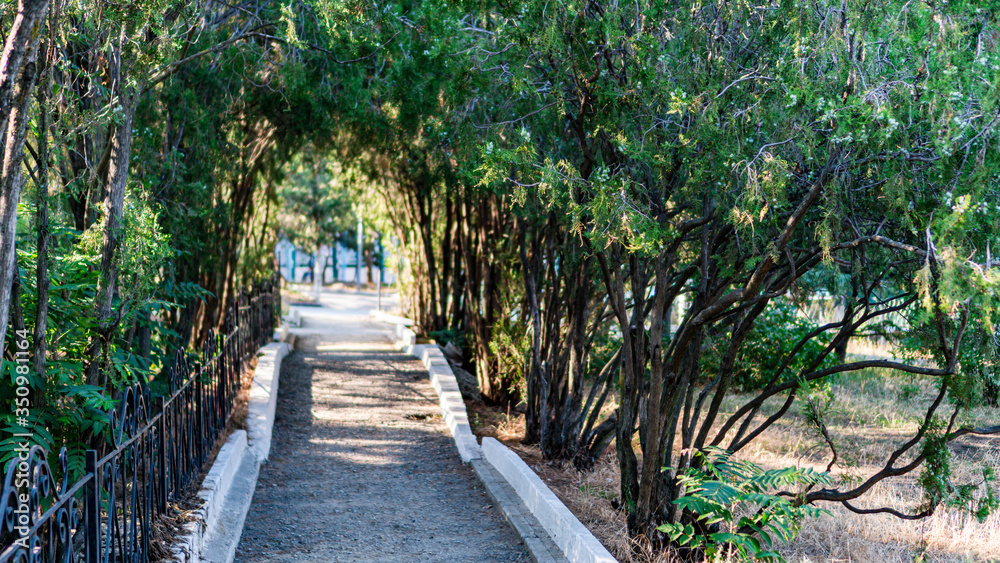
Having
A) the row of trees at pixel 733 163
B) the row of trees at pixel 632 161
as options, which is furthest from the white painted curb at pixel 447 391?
the row of trees at pixel 733 163

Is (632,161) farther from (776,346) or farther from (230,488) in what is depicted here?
(776,346)

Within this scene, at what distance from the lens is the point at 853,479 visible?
7113 millimetres

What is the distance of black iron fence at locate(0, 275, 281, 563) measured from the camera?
8.52 feet

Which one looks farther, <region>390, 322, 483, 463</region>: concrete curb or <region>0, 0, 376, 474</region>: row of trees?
<region>390, 322, 483, 463</region>: concrete curb

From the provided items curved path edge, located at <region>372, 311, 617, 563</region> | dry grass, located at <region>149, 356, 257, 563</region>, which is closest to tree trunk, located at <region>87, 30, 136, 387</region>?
dry grass, located at <region>149, 356, 257, 563</region>

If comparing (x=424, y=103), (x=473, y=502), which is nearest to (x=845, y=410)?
(x=473, y=502)

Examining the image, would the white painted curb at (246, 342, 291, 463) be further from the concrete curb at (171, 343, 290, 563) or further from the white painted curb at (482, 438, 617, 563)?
the white painted curb at (482, 438, 617, 563)

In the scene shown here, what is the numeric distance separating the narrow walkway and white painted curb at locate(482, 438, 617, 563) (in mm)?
272

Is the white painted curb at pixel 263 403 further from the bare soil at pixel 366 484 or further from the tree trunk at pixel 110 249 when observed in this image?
the tree trunk at pixel 110 249

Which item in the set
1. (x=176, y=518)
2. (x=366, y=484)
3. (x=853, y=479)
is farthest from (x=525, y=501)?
(x=853, y=479)

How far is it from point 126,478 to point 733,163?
12.8ft

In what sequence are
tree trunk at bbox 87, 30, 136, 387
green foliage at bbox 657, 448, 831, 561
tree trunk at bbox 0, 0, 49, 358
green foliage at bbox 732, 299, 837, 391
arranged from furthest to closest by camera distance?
green foliage at bbox 732, 299, 837, 391 → tree trunk at bbox 87, 30, 136, 387 → green foliage at bbox 657, 448, 831, 561 → tree trunk at bbox 0, 0, 49, 358

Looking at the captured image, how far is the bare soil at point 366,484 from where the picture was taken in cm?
550

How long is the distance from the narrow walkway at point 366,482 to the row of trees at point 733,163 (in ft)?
4.90
